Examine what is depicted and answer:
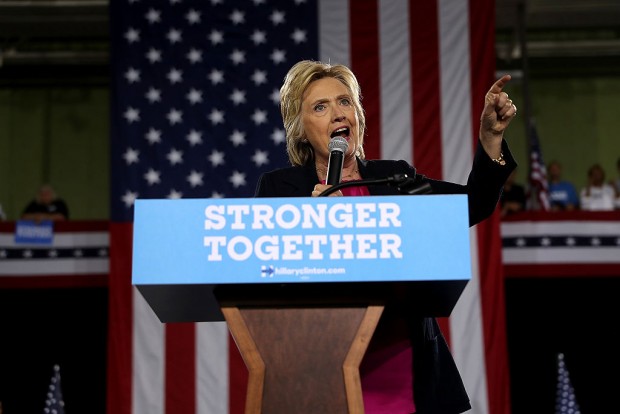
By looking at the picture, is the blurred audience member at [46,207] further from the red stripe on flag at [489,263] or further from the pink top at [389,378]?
the pink top at [389,378]

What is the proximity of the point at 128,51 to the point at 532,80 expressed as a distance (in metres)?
7.04

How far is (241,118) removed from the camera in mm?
6336

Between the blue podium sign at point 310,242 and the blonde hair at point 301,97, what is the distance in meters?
0.70

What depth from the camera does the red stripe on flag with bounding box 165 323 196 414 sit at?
6090 millimetres

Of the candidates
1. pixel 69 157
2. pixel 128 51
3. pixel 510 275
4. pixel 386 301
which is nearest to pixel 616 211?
pixel 510 275

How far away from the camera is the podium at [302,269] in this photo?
5.01 ft

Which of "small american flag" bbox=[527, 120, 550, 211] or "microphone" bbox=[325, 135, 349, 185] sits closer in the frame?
"microphone" bbox=[325, 135, 349, 185]

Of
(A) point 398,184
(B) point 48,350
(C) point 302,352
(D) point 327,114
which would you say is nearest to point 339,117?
(D) point 327,114

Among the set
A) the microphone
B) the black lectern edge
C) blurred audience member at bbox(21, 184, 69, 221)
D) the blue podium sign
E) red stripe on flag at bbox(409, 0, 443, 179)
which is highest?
red stripe on flag at bbox(409, 0, 443, 179)

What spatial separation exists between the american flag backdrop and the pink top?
4211mm

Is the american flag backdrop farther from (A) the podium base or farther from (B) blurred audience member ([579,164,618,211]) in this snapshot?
(A) the podium base

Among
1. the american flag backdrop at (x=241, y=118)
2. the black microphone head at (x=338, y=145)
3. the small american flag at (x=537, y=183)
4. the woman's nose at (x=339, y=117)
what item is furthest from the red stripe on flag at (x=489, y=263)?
the black microphone head at (x=338, y=145)

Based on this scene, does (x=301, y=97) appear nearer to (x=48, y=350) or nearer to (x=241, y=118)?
(x=241, y=118)

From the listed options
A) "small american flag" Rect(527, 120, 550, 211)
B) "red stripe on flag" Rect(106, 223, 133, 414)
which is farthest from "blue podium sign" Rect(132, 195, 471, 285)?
"small american flag" Rect(527, 120, 550, 211)
